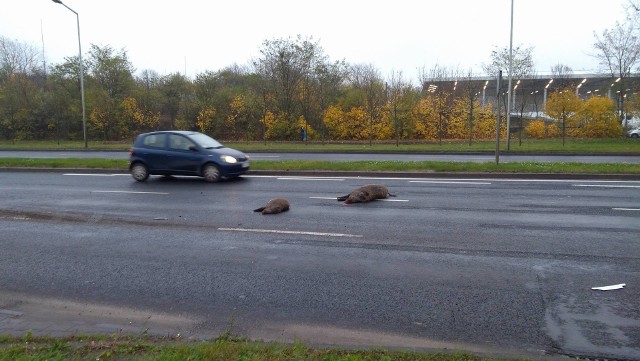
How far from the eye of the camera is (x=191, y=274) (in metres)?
6.16

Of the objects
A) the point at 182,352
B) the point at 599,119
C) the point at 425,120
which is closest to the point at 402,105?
the point at 425,120

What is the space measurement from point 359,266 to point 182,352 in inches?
122

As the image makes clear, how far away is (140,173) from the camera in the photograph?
1570 centimetres

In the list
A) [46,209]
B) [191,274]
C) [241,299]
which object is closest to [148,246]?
[191,274]

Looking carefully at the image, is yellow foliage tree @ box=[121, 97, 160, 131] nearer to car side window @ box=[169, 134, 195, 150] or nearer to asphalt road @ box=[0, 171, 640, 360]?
car side window @ box=[169, 134, 195, 150]

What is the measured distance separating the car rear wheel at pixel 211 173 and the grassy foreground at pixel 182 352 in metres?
11.2

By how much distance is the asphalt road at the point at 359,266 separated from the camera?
14.8 feet

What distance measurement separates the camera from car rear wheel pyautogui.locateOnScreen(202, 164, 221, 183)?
15.1 metres

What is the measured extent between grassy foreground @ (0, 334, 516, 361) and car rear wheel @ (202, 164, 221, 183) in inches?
442

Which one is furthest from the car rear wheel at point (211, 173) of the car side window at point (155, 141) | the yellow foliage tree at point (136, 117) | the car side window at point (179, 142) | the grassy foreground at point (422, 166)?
the yellow foliage tree at point (136, 117)

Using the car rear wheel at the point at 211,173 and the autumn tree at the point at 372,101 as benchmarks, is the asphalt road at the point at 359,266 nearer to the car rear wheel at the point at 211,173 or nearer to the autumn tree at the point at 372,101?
the car rear wheel at the point at 211,173

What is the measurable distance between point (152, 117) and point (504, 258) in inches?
1718

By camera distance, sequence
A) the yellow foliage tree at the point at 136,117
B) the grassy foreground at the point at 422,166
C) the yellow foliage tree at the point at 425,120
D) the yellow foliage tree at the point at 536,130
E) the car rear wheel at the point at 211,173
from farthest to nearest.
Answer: the yellow foliage tree at the point at 136,117
the yellow foliage tree at the point at 425,120
the yellow foliage tree at the point at 536,130
the grassy foreground at the point at 422,166
the car rear wheel at the point at 211,173

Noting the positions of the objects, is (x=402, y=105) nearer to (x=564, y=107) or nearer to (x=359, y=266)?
(x=564, y=107)
